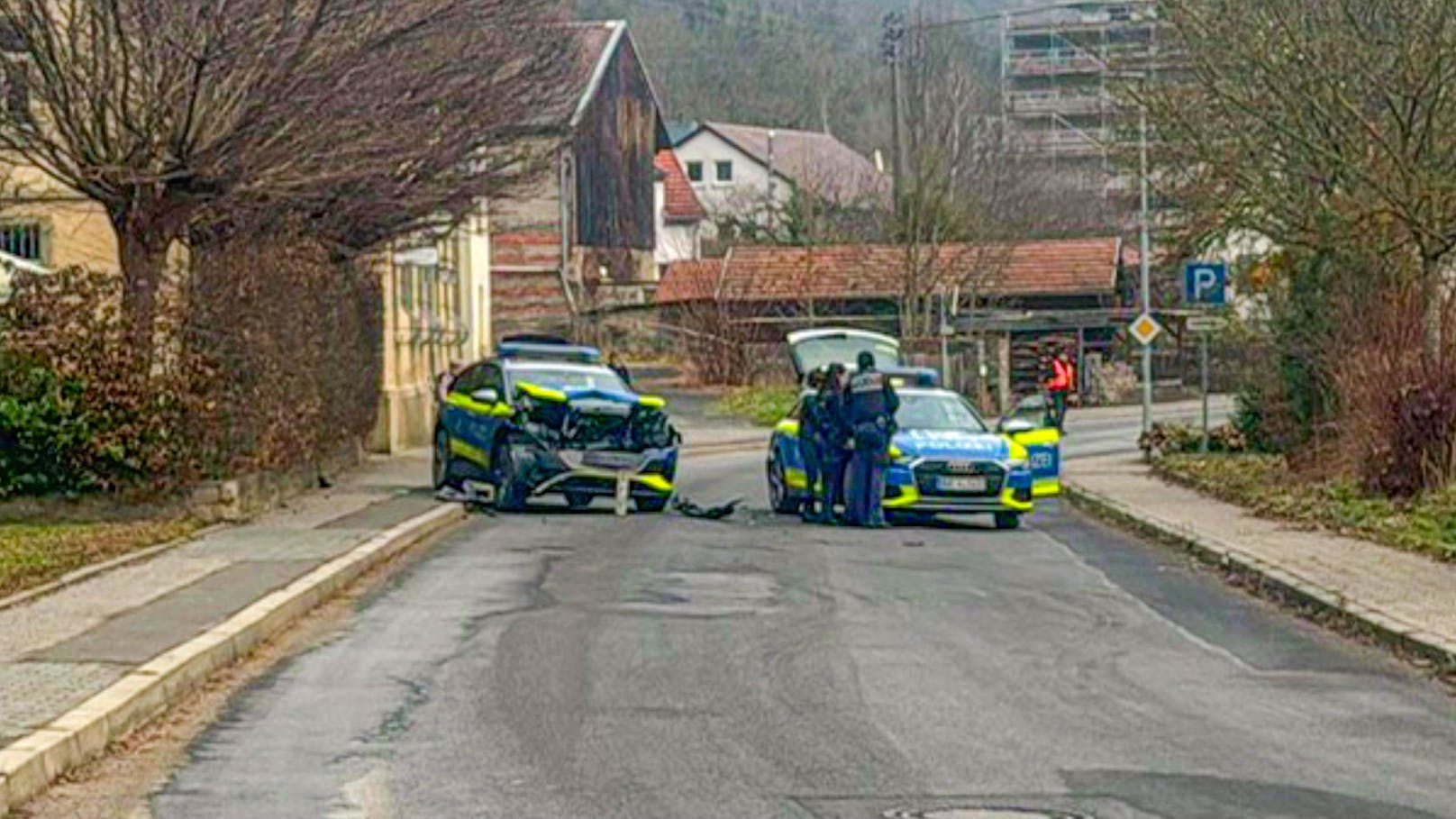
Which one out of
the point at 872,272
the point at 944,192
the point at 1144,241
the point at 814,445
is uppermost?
the point at 944,192

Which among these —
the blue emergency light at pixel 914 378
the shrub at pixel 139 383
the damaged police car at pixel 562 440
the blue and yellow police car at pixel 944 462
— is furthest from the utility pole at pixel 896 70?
the shrub at pixel 139 383

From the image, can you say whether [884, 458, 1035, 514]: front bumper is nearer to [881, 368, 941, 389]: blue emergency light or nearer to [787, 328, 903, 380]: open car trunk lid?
[881, 368, 941, 389]: blue emergency light

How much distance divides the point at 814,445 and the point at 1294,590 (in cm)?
881

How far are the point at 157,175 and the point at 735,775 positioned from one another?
13689 millimetres

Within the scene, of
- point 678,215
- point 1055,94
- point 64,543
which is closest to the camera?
point 64,543

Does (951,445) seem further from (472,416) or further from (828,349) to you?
(828,349)

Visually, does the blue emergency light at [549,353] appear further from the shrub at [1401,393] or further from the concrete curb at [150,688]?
the concrete curb at [150,688]

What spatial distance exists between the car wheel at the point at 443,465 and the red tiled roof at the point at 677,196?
201 feet

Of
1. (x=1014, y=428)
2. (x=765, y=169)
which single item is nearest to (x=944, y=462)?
(x=1014, y=428)

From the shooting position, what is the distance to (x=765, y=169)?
325 feet

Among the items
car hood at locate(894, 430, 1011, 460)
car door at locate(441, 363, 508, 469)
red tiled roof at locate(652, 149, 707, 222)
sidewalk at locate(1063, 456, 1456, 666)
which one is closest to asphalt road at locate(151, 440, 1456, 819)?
sidewalk at locate(1063, 456, 1456, 666)

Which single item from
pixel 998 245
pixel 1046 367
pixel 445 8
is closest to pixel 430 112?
pixel 445 8

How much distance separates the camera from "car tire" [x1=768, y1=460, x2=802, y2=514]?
26.3 metres

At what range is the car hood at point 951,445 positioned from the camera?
79.9 ft
